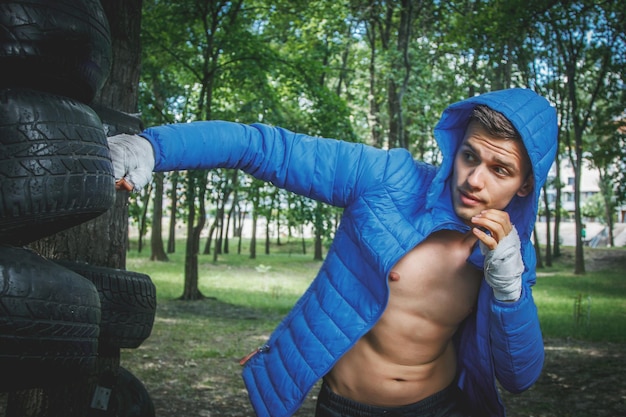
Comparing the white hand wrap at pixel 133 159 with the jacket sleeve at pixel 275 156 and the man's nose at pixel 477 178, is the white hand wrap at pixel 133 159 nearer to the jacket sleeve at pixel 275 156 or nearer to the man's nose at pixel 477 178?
the jacket sleeve at pixel 275 156

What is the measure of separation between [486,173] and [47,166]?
61.5 inches

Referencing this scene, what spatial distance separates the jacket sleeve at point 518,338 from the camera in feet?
7.40

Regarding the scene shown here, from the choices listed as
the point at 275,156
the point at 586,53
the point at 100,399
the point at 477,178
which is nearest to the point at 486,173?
the point at 477,178

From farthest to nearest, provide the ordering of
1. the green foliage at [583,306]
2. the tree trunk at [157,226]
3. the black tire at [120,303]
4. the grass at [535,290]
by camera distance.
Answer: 1. the tree trunk at [157,226]
2. the grass at [535,290]
3. the green foliage at [583,306]
4. the black tire at [120,303]

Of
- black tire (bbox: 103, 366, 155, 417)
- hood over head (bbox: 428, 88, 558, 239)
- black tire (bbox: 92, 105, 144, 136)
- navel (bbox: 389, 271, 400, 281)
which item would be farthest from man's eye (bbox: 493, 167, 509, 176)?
black tire (bbox: 103, 366, 155, 417)

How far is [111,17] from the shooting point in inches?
159

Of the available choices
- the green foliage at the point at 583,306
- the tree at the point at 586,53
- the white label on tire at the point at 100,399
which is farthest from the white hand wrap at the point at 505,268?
the tree at the point at 586,53

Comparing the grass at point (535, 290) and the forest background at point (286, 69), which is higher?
the forest background at point (286, 69)

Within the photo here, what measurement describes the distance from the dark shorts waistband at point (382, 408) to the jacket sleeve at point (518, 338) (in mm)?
294

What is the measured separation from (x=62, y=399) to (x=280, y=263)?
24.2 meters

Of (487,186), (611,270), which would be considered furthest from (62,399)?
(611,270)

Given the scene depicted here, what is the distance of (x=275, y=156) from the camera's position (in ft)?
7.65

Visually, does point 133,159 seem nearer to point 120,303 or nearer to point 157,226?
point 120,303

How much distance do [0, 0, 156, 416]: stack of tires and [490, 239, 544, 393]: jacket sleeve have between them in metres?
1.48
